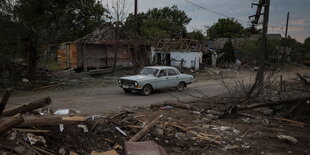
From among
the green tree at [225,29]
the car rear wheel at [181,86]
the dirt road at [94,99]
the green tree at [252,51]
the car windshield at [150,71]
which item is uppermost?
the green tree at [225,29]

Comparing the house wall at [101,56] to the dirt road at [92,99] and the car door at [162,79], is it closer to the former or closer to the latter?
the dirt road at [92,99]

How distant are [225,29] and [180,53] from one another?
40.8 meters

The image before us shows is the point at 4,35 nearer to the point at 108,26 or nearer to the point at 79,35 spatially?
the point at 108,26

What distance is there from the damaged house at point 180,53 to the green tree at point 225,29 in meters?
36.5

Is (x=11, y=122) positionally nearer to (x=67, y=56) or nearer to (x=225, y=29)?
(x=67, y=56)

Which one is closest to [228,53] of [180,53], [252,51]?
[252,51]

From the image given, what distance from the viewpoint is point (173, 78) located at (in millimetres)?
14141

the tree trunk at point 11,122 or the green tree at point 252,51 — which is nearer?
the tree trunk at point 11,122

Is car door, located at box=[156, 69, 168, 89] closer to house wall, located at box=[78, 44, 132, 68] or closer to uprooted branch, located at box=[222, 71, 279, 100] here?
uprooted branch, located at box=[222, 71, 279, 100]

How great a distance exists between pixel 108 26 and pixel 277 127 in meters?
20.4

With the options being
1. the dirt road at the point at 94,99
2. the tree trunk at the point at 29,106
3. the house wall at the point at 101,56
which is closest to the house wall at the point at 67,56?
the house wall at the point at 101,56

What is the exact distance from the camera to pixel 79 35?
3195 cm

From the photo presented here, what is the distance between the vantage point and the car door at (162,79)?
13.5 metres

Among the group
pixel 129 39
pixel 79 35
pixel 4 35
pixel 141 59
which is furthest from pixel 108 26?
pixel 4 35
